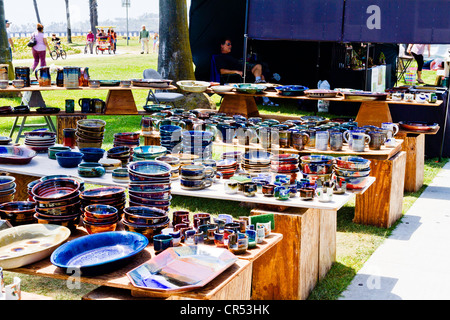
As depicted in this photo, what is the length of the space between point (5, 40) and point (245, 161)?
10.7m

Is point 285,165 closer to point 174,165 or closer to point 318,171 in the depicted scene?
point 318,171

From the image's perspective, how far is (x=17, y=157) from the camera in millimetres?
4664

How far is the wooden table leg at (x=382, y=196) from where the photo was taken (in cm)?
539

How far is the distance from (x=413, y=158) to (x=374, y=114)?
76cm

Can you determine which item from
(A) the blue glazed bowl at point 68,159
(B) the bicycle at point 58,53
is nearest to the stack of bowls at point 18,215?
(A) the blue glazed bowl at point 68,159

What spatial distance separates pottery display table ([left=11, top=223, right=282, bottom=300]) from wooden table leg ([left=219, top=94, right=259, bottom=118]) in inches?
182

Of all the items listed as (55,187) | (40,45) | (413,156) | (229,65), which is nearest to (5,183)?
(55,187)

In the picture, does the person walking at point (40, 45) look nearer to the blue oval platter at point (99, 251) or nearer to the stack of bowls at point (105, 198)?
the stack of bowls at point (105, 198)

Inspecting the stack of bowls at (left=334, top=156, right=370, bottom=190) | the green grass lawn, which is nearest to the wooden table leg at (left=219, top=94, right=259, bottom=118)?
the green grass lawn

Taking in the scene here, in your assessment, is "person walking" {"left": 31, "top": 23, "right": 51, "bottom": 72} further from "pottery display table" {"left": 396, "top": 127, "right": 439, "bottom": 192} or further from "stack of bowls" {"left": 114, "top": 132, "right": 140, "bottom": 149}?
"pottery display table" {"left": 396, "top": 127, "right": 439, "bottom": 192}

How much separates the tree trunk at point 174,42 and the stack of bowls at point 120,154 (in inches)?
273

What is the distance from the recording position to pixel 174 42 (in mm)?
11484

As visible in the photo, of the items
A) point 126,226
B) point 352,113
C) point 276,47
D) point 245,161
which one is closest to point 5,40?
point 276,47

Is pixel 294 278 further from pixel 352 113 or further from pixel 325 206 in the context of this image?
pixel 352 113
